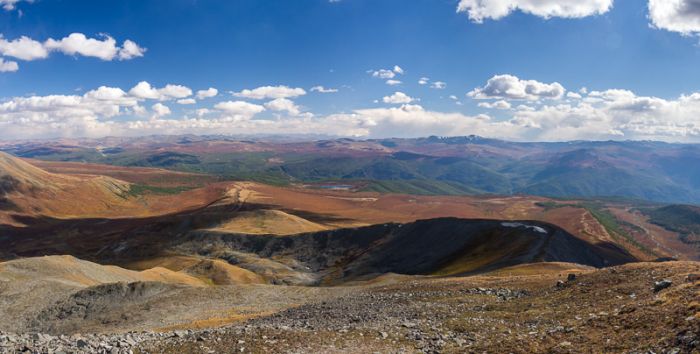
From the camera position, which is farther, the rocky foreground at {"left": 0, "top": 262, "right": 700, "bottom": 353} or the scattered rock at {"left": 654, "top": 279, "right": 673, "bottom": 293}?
the scattered rock at {"left": 654, "top": 279, "right": 673, "bottom": 293}

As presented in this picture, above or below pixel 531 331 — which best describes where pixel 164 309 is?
below

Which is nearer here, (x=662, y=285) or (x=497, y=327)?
(x=662, y=285)

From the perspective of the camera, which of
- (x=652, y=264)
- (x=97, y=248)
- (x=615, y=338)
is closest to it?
(x=615, y=338)

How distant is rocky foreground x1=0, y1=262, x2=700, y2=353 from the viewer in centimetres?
2069

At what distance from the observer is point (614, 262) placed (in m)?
116

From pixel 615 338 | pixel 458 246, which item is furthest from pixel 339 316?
A: pixel 458 246

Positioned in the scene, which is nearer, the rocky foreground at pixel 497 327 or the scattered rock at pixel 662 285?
the rocky foreground at pixel 497 327

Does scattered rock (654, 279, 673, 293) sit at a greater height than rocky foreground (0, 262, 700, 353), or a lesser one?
greater

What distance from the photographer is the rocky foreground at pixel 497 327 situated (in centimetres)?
2069

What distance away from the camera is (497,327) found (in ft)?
92.5

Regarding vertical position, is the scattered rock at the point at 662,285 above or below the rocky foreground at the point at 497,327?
above

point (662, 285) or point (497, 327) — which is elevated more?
point (662, 285)

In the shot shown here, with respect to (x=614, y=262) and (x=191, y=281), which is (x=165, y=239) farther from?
(x=614, y=262)

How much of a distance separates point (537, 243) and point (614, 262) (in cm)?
4054
